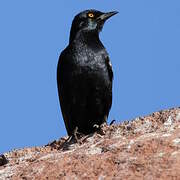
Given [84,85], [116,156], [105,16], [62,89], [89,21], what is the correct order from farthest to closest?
[105,16] < [89,21] < [62,89] < [84,85] < [116,156]

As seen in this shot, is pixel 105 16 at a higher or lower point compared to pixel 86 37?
higher

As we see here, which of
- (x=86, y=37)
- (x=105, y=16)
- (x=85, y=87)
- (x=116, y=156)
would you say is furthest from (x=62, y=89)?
(x=116, y=156)

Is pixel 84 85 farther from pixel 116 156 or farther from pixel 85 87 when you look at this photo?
pixel 116 156

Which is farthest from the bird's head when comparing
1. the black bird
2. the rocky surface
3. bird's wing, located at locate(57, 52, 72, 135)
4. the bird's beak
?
the rocky surface

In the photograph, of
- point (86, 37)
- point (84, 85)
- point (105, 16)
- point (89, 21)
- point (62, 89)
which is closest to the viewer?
point (84, 85)

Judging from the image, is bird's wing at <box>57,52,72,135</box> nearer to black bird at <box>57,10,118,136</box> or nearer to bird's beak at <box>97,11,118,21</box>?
black bird at <box>57,10,118,136</box>

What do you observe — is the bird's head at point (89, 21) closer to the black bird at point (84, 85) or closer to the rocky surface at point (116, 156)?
the black bird at point (84, 85)

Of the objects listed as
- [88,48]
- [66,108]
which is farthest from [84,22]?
[66,108]
